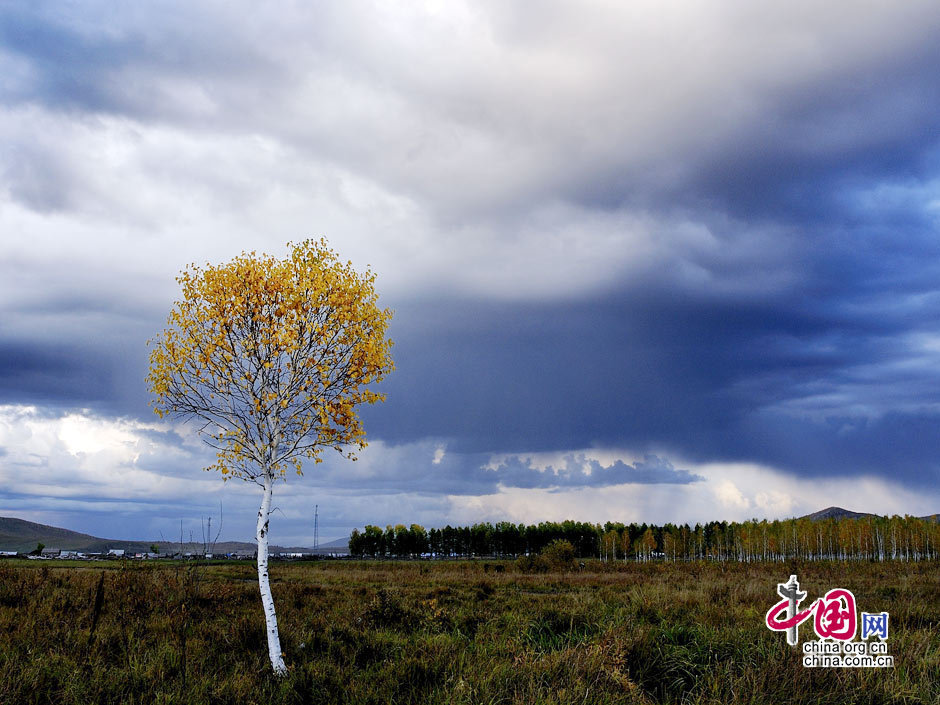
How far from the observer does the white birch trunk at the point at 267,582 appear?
44.5 feet

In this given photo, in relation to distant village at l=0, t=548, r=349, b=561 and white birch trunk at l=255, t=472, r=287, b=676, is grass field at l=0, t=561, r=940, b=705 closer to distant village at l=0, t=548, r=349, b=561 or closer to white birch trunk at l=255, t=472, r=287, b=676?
white birch trunk at l=255, t=472, r=287, b=676

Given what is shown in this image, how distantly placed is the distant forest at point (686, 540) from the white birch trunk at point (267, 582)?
111 m

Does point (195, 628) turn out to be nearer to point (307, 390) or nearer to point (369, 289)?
point (307, 390)

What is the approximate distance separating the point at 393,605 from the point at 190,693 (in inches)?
343

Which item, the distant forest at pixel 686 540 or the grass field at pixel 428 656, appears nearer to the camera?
the grass field at pixel 428 656

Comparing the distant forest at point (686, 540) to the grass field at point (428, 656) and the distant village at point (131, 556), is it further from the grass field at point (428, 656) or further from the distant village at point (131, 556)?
the grass field at point (428, 656)

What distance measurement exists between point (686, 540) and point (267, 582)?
151 meters

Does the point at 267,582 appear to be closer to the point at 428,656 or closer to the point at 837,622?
the point at 428,656

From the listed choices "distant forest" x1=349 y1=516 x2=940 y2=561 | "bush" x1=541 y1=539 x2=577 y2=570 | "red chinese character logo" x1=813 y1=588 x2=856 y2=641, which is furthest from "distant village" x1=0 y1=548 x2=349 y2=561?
"distant forest" x1=349 y1=516 x2=940 y2=561

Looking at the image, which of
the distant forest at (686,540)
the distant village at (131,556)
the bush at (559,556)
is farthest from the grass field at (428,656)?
the distant forest at (686,540)

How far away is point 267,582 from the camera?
1412cm

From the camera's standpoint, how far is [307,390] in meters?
15.3

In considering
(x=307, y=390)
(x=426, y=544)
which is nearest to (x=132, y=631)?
(x=307, y=390)

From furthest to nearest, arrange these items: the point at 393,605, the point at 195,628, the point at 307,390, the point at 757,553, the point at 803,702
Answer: the point at 757,553 → the point at 393,605 → the point at 195,628 → the point at 307,390 → the point at 803,702
